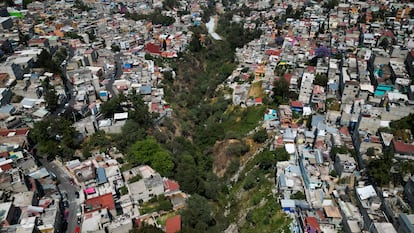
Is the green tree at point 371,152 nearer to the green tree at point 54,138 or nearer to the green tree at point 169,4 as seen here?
the green tree at point 54,138

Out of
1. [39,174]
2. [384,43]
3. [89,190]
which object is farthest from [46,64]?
[384,43]

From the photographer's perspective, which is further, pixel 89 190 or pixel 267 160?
pixel 267 160

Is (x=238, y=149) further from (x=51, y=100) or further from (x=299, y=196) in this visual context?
(x=51, y=100)

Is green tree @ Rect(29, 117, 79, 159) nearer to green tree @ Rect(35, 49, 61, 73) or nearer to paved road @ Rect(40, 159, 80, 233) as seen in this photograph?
paved road @ Rect(40, 159, 80, 233)

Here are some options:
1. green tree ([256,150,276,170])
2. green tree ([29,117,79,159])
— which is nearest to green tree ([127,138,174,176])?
green tree ([29,117,79,159])

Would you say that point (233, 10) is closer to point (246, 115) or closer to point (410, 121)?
point (246, 115)

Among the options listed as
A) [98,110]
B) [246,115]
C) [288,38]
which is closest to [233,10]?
[288,38]
